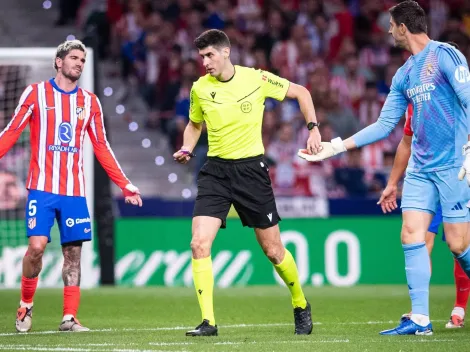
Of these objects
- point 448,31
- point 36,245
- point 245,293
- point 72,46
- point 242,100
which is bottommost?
point 245,293

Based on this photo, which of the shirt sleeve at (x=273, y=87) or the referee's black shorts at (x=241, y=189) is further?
the shirt sleeve at (x=273, y=87)

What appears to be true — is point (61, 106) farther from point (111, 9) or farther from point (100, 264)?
point (111, 9)

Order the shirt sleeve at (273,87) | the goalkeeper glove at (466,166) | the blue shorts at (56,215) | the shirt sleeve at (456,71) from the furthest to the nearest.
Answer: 1. the blue shorts at (56,215)
2. the shirt sleeve at (273,87)
3. the shirt sleeve at (456,71)
4. the goalkeeper glove at (466,166)

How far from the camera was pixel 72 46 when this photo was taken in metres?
8.56

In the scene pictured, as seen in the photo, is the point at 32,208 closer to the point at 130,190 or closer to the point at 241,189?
the point at 130,190

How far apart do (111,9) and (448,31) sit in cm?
629

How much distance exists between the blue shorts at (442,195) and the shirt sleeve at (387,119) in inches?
16.4

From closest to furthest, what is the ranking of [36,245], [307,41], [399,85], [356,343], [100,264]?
[356,343], [399,85], [36,245], [100,264], [307,41]

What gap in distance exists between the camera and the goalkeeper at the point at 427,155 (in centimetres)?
755

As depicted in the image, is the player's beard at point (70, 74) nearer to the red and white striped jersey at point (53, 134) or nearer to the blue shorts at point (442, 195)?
the red and white striped jersey at point (53, 134)

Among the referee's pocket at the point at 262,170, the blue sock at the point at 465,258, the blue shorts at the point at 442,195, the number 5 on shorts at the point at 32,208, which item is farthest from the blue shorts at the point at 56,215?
the blue sock at the point at 465,258

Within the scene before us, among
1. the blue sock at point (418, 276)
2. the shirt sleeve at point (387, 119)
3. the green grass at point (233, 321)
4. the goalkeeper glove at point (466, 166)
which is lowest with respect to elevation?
the green grass at point (233, 321)

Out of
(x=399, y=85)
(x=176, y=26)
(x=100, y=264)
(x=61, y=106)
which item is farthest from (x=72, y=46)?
(x=176, y=26)

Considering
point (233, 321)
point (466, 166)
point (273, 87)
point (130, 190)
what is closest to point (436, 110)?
point (466, 166)
